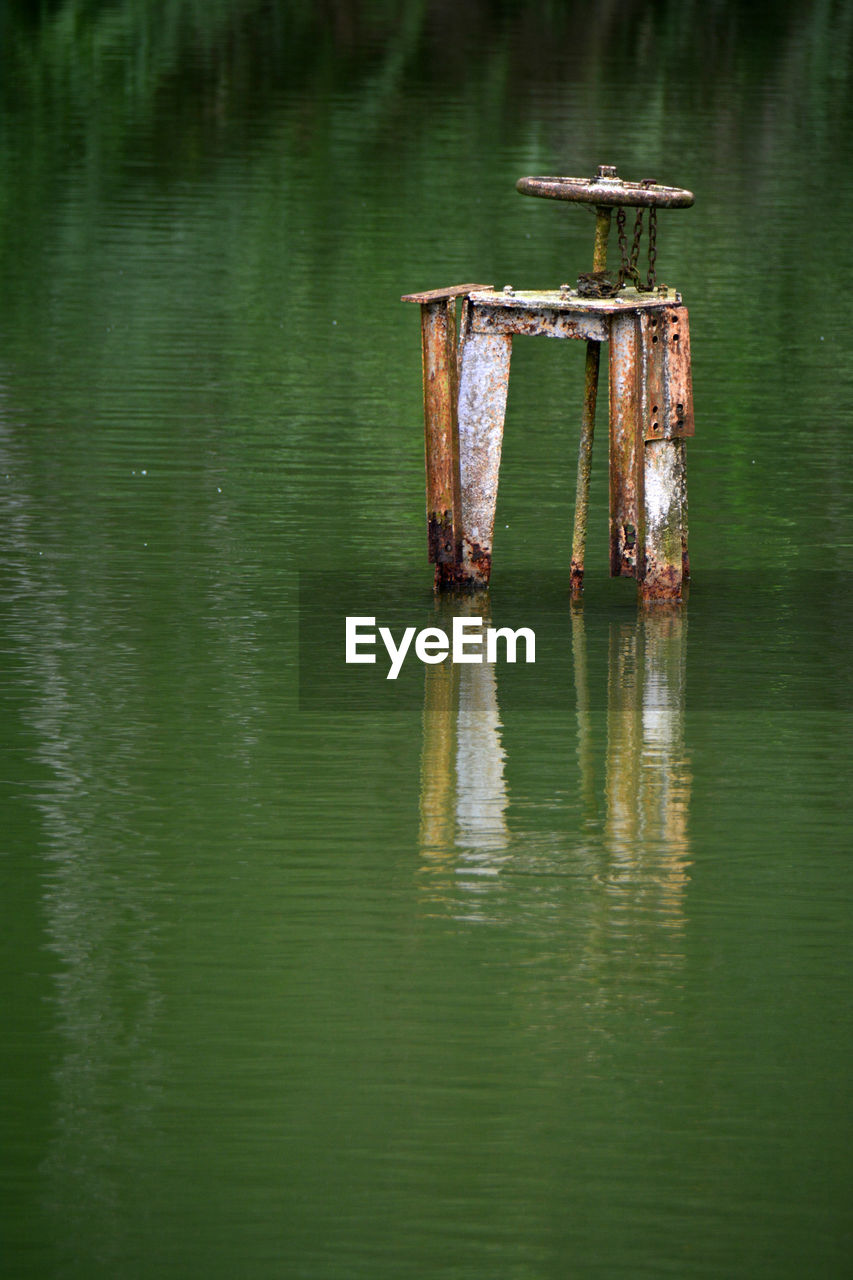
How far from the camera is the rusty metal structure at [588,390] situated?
9.48 m

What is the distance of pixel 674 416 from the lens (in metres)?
9.52

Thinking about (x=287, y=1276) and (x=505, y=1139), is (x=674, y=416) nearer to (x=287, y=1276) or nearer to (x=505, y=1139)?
(x=505, y=1139)

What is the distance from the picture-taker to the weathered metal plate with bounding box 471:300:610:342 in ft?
31.3

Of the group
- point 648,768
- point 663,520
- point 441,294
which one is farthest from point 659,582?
point 648,768

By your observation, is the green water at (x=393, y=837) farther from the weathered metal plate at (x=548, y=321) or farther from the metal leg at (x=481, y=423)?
the weathered metal plate at (x=548, y=321)

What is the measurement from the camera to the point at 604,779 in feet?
24.8

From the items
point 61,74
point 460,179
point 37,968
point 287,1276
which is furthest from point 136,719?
point 61,74

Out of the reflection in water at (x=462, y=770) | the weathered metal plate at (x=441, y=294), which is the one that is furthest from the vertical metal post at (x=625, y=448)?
the reflection in water at (x=462, y=770)

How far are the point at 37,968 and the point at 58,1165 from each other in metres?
1.05

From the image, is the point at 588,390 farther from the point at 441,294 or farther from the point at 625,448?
the point at 441,294

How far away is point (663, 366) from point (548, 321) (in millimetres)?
505

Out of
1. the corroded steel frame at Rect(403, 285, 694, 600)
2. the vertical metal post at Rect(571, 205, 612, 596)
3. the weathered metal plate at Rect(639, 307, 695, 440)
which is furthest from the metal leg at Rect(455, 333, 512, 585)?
the weathered metal plate at Rect(639, 307, 695, 440)

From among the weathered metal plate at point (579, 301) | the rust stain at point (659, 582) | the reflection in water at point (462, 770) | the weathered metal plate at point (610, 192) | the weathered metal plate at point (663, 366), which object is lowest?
the reflection in water at point (462, 770)

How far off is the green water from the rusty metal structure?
0.33m
